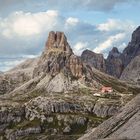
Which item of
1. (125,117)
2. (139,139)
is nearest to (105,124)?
(125,117)

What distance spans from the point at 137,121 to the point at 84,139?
304 inches

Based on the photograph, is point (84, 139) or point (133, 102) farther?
point (133, 102)

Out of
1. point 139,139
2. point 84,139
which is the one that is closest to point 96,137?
point 84,139

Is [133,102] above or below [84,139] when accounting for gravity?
above

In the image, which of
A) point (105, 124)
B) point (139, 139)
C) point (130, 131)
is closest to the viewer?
point (139, 139)

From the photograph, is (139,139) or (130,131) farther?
(130,131)

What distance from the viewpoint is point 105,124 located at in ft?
223

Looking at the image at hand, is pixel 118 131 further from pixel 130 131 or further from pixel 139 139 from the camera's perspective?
pixel 139 139

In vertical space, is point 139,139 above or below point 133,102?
below

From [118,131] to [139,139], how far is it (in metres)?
7.23

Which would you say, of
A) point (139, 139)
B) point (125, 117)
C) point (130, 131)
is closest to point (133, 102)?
point (125, 117)

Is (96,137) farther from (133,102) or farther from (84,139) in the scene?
(133,102)

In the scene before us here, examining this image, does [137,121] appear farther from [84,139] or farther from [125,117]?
[84,139]

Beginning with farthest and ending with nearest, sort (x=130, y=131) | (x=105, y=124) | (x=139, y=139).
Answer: (x=105, y=124) < (x=130, y=131) < (x=139, y=139)
